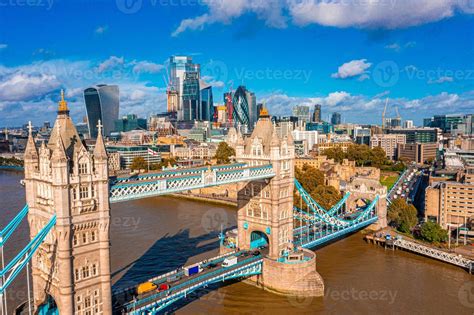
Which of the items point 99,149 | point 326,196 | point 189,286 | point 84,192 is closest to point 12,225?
point 84,192

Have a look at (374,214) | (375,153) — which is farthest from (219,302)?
(375,153)

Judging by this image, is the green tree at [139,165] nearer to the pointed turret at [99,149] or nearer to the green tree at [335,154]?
the green tree at [335,154]

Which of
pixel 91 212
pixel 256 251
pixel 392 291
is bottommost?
pixel 392 291

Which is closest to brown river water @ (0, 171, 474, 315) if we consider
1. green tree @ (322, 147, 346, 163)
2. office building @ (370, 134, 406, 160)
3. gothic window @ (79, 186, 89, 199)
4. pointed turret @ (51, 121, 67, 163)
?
gothic window @ (79, 186, 89, 199)

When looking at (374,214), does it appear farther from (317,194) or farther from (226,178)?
(226,178)

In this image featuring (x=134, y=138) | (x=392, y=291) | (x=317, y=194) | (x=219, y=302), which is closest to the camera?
(x=219, y=302)

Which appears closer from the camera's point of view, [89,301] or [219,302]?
[89,301]

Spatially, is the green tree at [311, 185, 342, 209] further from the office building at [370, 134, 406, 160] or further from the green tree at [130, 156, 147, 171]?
the office building at [370, 134, 406, 160]
